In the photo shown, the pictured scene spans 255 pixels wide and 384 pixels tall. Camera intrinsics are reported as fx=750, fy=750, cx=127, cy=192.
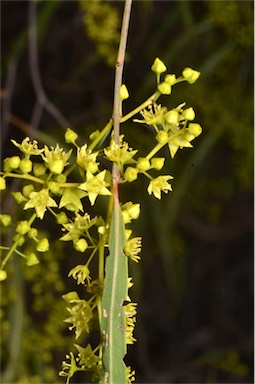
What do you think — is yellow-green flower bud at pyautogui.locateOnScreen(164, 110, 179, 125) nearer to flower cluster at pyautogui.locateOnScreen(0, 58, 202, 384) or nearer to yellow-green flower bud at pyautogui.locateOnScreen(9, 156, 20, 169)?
flower cluster at pyautogui.locateOnScreen(0, 58, 202, 384)

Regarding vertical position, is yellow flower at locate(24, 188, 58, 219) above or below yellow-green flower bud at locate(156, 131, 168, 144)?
below

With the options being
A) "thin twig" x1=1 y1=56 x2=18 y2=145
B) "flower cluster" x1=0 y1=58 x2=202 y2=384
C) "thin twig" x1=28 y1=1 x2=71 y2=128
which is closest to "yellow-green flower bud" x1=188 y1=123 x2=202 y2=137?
"flower cluster" x1=0 y1=58 x2=202 y2=384

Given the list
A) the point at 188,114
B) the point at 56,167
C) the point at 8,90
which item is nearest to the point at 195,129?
the point at 188,114

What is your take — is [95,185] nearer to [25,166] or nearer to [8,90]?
[25,166]

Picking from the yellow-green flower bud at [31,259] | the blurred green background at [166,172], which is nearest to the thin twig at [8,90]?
the blurred green background at [166,172]

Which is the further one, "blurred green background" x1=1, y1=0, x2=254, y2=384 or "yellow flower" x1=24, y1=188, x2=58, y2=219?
"blurred green background" x1=1, y1=0, x2=254, y2=384

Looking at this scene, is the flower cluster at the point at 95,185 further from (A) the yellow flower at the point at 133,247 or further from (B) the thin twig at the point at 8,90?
(B) the thin twig at the point at 8,90

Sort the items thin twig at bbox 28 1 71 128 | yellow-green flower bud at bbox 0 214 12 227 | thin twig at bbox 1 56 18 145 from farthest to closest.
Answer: thin twig at bbox 1 56 18 145
thin twig at bbox 28 1 71 128
yellow-green flower bud at bbox 0 214 12 227
